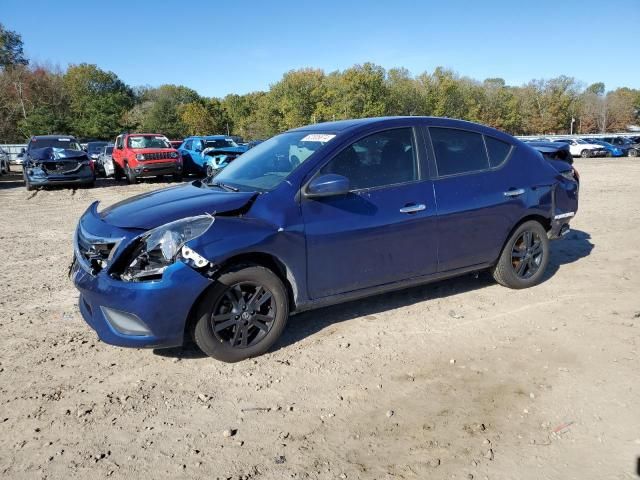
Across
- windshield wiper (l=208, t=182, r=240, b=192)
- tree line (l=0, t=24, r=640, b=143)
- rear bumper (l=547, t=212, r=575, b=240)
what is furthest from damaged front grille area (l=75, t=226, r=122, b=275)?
tree line (l=0, t=24, r=640, b=143)

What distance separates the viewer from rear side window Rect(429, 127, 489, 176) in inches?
178

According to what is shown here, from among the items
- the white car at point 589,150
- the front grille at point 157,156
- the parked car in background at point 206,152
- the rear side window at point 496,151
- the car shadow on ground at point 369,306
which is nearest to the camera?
the car shadow on ground at point 369,306

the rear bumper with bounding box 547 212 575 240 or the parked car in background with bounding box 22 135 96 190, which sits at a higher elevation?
the parked car in background with bounding box 22 135 96 190

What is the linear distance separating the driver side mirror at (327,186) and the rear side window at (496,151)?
6.11ft

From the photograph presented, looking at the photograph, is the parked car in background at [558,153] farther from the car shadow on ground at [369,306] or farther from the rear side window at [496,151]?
the car shadow on ground at [369,306]

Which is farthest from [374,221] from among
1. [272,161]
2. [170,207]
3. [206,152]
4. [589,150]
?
[589,150]

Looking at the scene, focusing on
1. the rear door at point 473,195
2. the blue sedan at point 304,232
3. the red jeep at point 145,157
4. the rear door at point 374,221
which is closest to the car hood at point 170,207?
the blue sedan at point 304,232

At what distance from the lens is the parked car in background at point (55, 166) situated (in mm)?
15352

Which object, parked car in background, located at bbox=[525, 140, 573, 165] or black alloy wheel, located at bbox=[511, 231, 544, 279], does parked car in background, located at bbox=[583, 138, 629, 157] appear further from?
black alloy wheel, located at bbox=[511, 231, 544, 279]

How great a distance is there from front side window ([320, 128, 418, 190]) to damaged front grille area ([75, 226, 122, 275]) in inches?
64.2

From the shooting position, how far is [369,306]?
15.6 ft

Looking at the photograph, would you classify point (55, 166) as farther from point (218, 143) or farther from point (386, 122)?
point (386, 122)

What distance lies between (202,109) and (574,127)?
72077 millimetres

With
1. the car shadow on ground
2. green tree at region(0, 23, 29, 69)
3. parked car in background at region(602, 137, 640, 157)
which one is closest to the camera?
the car shadow on ground
